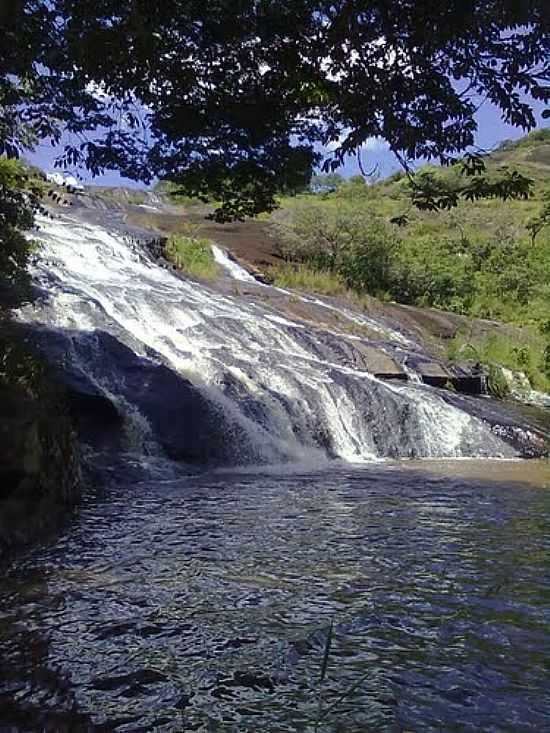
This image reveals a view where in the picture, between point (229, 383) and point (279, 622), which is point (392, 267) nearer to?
point (229, 383)

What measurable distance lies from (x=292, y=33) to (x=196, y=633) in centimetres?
410

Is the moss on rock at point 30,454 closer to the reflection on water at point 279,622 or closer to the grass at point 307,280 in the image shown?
the reflection on water at point 279,622

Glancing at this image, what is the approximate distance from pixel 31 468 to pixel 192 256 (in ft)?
Answer: 65.2

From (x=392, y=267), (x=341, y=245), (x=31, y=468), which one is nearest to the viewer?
(x=31, y=468)

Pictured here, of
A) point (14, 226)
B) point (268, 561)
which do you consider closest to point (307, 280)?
point (14, 226)

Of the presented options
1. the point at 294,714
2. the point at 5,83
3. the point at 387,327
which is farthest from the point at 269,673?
the point at 387,327

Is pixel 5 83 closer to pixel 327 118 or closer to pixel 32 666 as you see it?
pixel 327 118

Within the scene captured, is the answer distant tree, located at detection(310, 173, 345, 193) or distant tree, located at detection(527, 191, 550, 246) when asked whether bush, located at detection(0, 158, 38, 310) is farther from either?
distant tree, located at detection(527, 191, 550, 246)

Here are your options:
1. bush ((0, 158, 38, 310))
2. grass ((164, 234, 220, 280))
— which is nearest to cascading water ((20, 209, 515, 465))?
bush ((0, 158, 38, 310))

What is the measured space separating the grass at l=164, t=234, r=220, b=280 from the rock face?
16.5 m

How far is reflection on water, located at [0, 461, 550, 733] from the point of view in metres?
3.52

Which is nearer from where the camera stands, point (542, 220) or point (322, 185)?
point (542, 220)

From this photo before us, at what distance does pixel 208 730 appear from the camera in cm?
330

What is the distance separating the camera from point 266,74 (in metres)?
5.88
